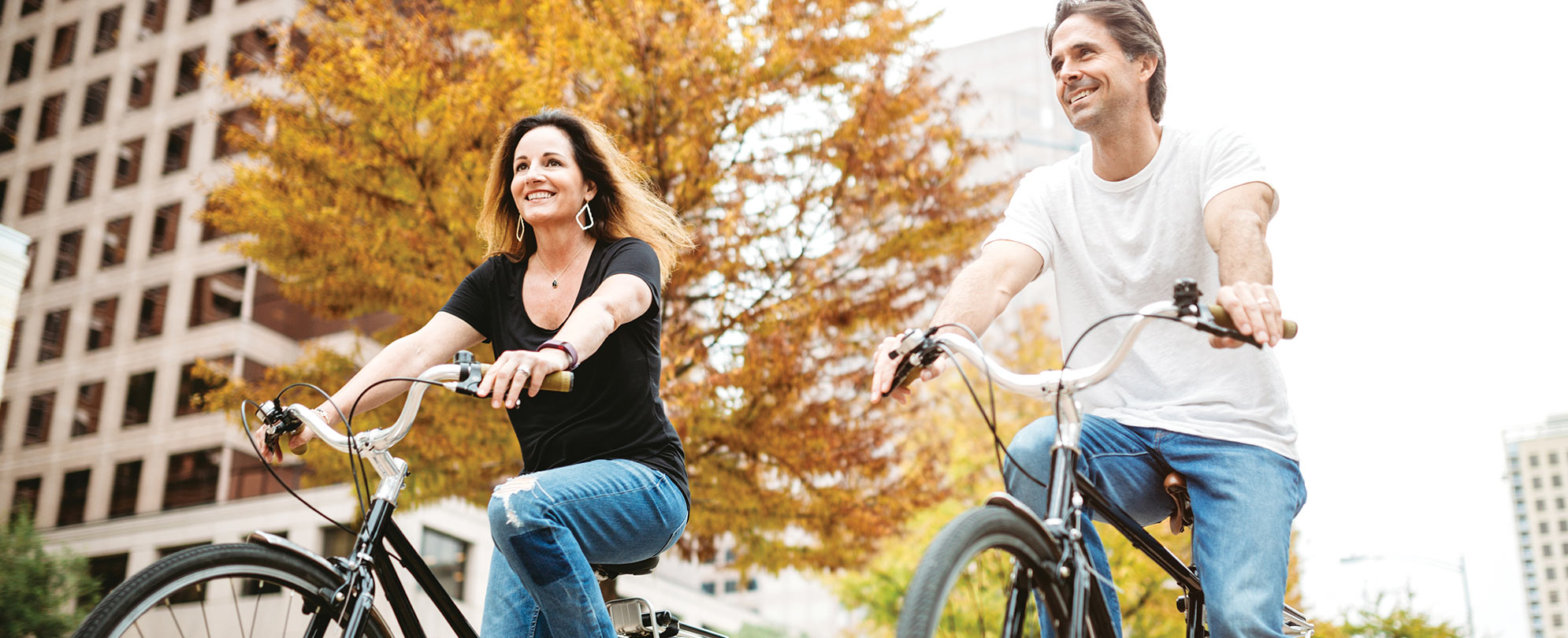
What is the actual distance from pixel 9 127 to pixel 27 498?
6.40m

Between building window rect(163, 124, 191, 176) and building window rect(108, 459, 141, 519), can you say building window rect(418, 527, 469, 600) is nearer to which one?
building window rect(108, 459, 141, 519)

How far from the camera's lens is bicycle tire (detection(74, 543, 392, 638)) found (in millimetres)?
2025

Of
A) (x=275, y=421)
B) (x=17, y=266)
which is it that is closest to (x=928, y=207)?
(x=275, y=421)

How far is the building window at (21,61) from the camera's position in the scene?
1886cm

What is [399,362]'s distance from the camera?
3045mm

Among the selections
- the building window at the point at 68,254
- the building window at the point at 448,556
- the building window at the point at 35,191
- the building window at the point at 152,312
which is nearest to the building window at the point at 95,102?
the building window at the point at 35,191

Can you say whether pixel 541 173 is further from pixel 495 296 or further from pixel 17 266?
pixel 17 266

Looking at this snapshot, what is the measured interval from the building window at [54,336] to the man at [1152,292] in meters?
25.1

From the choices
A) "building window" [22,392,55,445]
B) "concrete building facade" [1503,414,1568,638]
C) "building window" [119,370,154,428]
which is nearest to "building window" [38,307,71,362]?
"building window" [22,392,55,445]

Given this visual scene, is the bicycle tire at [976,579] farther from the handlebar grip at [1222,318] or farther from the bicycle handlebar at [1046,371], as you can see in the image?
the handlebar grip at [1222,318]

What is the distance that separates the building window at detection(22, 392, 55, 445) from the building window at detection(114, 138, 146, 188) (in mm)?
5001

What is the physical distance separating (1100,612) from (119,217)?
27.8m

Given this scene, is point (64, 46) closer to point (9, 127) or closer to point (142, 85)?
point (9, 127)

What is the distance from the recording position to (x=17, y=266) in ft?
33.6
